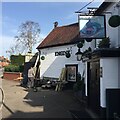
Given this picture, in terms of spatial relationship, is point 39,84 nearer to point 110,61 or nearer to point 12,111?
point 12,111

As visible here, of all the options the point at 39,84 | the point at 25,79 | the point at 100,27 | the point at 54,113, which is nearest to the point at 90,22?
the point at 100,27

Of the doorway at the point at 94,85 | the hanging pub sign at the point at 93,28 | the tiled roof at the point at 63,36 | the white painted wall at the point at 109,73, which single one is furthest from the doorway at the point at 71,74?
the white painted wall at the point at 109,73

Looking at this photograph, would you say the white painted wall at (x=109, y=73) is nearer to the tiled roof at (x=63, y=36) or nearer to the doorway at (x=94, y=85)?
the doorway at (x=94, y=85)

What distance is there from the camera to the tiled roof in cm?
2539

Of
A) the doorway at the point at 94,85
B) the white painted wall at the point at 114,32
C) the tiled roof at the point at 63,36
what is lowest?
the doorway at the point at 94,85

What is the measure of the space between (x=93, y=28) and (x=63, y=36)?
15002mm

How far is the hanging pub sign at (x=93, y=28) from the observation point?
12859 millimetres

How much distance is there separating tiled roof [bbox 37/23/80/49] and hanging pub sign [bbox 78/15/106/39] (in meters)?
10.8

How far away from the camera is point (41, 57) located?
29.2 metres

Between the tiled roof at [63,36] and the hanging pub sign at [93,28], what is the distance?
35.6 ft

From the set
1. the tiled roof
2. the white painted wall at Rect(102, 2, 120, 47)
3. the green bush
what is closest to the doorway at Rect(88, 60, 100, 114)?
the white painted wall at Rect(102, 2, 120, 47)

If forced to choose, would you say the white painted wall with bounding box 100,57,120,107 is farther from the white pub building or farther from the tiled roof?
the tiled roof

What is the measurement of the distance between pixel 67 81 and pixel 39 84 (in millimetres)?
3768

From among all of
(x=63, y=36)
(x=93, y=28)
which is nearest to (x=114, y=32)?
(x=93, y=28)
